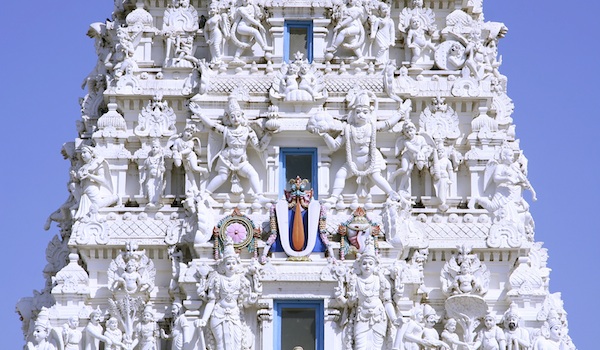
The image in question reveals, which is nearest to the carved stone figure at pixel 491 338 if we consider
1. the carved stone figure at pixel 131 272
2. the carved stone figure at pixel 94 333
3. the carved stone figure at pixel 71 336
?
the carved stone figure at pixel 131 272

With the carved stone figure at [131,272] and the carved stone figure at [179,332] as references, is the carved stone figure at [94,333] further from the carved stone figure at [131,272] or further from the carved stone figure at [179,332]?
the carved stone figure at [179,332]

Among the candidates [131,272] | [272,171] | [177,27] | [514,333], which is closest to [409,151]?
[272,171]

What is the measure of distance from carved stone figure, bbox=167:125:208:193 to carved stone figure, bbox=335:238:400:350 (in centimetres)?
537

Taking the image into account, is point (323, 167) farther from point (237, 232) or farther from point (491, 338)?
point (491, 338)

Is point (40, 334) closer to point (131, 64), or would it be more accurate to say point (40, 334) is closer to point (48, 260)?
point (48, 260)

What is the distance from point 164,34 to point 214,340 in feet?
32.1

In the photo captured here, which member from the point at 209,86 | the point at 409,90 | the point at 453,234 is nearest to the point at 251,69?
the point at 209,86

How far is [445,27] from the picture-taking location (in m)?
50.3

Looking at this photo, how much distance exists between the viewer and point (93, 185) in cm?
4809

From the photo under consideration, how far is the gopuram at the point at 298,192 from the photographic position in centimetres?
4559

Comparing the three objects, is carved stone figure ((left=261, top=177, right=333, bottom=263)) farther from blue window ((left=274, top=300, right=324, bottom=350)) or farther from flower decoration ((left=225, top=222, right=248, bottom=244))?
blue window ((left=274, top=300, right=324, bottom=350))

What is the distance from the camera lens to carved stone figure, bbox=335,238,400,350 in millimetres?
45000

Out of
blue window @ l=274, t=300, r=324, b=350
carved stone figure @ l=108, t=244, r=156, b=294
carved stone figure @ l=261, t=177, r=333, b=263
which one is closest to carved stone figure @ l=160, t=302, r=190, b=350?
carved stone figure @ l=108, t=244, r=156, b=294

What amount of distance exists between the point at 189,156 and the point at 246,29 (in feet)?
13.8
